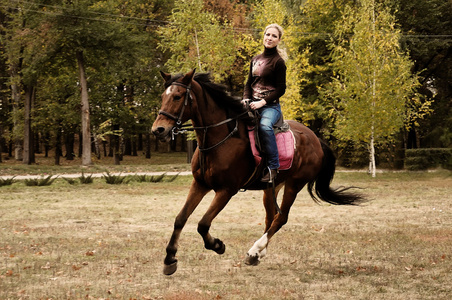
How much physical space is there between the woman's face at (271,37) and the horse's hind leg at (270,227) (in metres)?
2.33

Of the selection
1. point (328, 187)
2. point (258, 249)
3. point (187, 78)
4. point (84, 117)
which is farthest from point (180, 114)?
point (84, 117)

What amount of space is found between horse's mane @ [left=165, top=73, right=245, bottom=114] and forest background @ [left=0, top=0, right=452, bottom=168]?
20.7 m

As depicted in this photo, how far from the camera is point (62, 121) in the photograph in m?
40.2

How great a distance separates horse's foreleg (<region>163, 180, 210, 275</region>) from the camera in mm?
6332

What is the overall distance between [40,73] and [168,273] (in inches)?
1223

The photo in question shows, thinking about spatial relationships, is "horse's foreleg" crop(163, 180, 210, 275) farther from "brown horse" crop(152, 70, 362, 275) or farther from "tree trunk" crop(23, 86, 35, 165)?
"tree trunk" crop(23, 86, 35, 165)

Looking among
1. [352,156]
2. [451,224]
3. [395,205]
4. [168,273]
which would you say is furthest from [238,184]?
[352,156]

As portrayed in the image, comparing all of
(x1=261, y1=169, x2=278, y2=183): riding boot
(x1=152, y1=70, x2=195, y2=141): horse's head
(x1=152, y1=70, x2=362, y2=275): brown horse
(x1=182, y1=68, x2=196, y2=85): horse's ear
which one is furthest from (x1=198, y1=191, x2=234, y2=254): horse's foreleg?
(x1=182, y1=68, x2=196, y2=85): horse's ear

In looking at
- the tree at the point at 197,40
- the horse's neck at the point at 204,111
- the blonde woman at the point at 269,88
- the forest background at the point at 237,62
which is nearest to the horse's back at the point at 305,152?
the blonde woman at the point at 269,88

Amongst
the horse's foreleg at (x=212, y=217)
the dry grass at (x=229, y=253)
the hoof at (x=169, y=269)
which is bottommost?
the dry grass at (x=229, y=253)

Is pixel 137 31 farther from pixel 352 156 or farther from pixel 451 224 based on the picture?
pixel 451 224

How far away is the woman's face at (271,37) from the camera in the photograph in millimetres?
7215

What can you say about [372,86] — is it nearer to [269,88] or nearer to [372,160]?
[372,160]

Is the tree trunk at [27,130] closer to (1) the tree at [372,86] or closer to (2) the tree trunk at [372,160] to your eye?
(1) the tree at [372,86]
